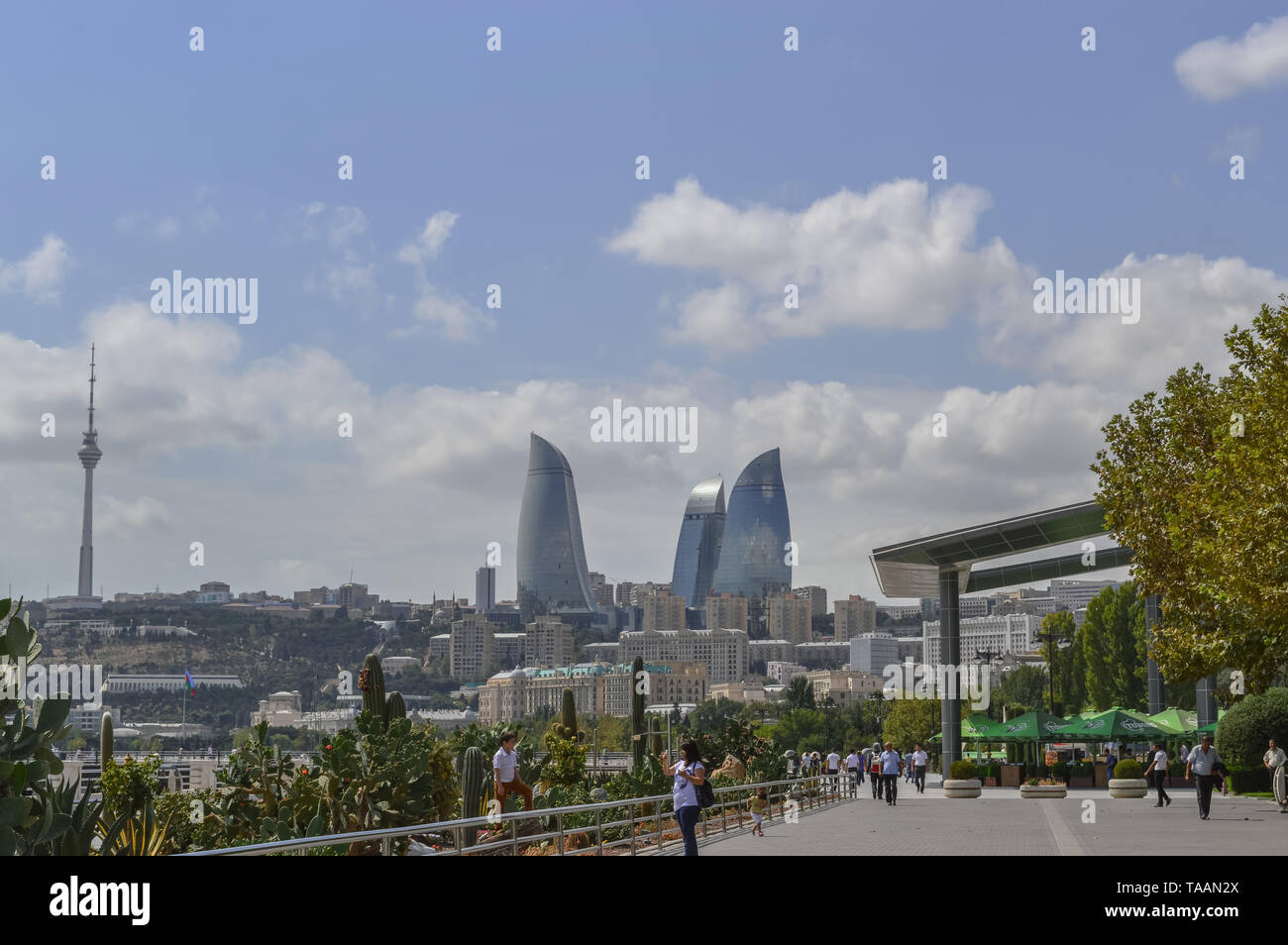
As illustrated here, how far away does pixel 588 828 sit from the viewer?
48.9ft

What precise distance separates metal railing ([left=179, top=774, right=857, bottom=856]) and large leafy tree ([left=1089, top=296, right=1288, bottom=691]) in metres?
8.37

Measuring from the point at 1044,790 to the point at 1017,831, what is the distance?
14767mm

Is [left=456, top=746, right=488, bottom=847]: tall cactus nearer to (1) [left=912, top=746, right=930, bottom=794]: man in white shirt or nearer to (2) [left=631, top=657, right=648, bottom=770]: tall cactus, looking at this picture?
(2) [left=631, top=657, right=648, bottom=770]: tall cactus

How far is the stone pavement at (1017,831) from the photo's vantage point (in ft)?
60.2

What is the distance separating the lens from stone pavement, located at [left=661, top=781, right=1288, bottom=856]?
1834cm

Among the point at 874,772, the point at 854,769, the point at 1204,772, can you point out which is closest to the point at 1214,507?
the point at 1204,772

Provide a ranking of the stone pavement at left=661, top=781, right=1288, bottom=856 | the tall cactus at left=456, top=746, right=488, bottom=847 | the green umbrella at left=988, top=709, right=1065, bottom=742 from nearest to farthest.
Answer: the tall cactus at left=456, top=746, right=488, bottom=847 → the stone pavement at left=661, top=781, right=1288, bottom=856 → the green umbrella at left=988, top=709, right=1065, bottom=742

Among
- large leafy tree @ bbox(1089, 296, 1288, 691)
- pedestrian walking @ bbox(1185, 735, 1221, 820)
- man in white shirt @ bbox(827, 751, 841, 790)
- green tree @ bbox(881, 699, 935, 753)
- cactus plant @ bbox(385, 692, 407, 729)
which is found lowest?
green tree @ bbox(881, 699, 935, 753)

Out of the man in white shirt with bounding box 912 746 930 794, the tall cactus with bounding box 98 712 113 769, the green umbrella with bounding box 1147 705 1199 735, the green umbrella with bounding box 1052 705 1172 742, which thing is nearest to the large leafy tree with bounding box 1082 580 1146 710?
the green umbrella with bounding box 1147 705 1199 735

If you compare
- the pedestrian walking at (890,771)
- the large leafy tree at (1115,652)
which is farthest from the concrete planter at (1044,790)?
the large leafy tree at (1115,652)

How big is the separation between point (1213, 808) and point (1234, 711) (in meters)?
6.38
